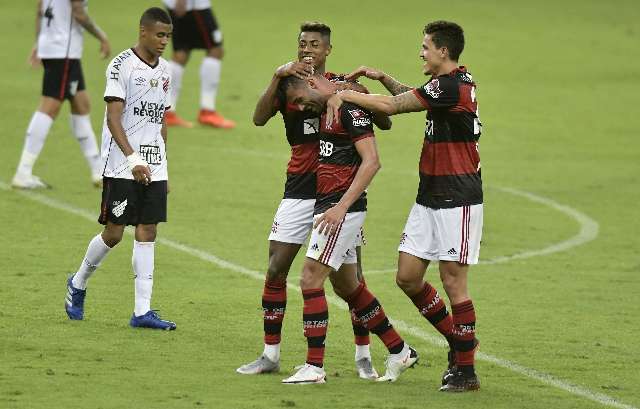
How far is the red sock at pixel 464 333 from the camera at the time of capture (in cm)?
888

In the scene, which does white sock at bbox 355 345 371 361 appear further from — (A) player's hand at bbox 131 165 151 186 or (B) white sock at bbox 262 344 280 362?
(A) player's hand at bbox 131 165 151 186

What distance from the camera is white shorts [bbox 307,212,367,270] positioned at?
28.7 feet

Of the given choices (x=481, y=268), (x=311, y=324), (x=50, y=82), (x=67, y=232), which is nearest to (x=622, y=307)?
(x=481, y=268)

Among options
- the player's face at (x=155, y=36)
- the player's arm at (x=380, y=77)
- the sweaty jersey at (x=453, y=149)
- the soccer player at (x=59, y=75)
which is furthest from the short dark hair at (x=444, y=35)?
the soccer player at (x=59, y=75)

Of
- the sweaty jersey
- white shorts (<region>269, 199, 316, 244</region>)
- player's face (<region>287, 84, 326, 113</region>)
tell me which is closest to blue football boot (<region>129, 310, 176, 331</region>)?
white shorts (<region>269, 199, 316, 244</region>)

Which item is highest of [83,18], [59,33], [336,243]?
[83,18]

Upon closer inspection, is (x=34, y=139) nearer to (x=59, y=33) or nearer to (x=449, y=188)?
(x=59, y=33)

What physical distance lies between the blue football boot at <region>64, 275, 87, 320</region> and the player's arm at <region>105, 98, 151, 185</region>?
0.96m

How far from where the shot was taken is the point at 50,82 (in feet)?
52.3

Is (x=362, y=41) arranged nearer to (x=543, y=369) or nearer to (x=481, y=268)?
(x=481, y=268)

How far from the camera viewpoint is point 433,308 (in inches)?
366

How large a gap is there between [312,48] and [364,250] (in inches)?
205

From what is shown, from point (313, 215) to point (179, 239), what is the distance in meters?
5.04

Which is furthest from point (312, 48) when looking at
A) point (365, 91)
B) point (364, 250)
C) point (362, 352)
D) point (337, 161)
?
point (364, 250)
